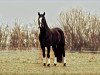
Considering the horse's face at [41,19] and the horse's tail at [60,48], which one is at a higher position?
the horse's face at [41,19]

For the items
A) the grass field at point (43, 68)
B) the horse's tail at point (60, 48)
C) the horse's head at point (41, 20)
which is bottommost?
the grass field at point (43, 68)

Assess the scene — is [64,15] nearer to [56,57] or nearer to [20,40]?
[20,40]

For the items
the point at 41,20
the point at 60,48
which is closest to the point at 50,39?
the point at 60,48

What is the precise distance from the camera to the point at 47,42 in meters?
17.0

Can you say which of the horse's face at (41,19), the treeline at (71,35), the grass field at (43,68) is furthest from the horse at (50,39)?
the treeline at (71,35)

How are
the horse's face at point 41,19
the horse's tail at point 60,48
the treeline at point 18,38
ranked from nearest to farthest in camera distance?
the horse's face at point 41,19
the horse's tail at point 60,48
the treeline at point 18,38

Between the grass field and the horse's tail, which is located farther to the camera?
the horse's tail

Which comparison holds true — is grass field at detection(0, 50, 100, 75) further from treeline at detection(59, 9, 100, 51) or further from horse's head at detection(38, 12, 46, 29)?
treeline at detection(59, 9, 100, 51)

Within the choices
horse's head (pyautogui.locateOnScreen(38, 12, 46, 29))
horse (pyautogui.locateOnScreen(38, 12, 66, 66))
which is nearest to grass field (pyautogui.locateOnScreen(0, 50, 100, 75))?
horse (pyautogui.locateOnScreen(38, 12, 66, 66))

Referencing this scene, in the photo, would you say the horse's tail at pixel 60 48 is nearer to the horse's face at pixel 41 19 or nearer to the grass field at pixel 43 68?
the grass field at pixel 43 68

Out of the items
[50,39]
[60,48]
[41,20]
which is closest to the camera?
[41,20]

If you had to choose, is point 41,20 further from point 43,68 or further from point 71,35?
point 71,35

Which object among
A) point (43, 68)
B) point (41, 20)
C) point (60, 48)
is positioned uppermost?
point (41, 20)

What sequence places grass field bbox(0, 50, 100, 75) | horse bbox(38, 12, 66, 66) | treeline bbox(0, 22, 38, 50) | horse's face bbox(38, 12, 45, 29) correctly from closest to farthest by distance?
1. grass field bbox(0, 50, 100, 75)
2. horse's face bbox(38, 12, 45, 29)
3. horse bbox(38, 12, 66, 66)
4. treeline bbox(0, 22, 38, 50)
